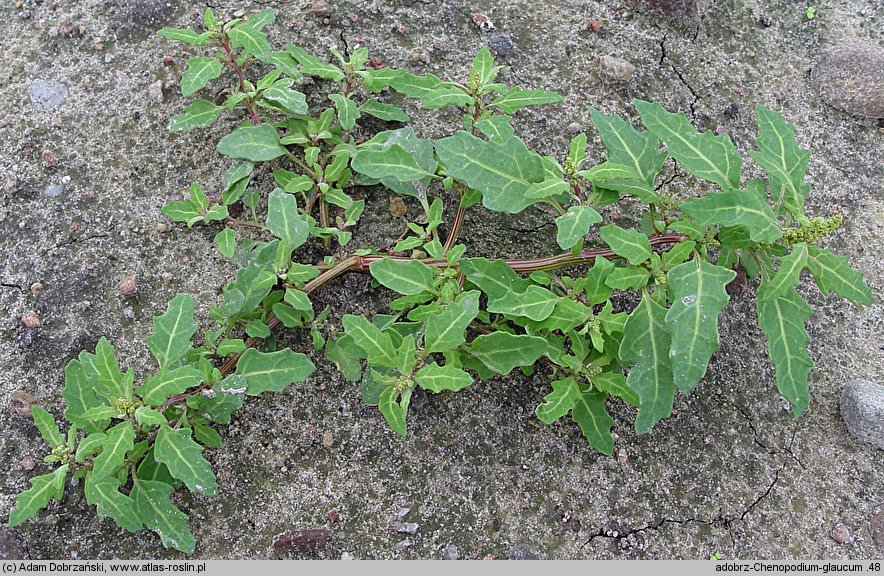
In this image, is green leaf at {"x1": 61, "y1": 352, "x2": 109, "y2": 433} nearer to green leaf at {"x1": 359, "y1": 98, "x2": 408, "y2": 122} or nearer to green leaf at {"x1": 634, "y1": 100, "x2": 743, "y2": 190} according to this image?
green leaf at {"x1": 359, "y1": 98, "x2": 408, "y2": 122}

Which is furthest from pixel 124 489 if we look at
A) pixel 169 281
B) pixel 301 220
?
pixel 301 220

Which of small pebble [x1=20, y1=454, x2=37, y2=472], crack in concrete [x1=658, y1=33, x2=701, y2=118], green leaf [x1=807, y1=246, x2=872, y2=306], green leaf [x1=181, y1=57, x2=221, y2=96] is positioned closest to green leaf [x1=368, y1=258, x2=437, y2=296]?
green leaf [x1=181, y1=57, x2=221, y2=96]

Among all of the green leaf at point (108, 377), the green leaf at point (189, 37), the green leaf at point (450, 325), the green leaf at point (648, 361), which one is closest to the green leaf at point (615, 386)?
the green leaf at point (648, 361)

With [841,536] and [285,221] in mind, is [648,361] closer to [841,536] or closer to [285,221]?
[841,536]

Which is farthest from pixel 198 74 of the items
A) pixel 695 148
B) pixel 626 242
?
pixel 695 148

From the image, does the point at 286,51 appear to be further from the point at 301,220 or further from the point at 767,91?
the point at 767,91

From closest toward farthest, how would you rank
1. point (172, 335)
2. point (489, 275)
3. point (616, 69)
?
point (172, 335), point (489, 275), point (616, 69)

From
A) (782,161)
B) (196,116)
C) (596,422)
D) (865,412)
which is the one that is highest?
(196,116)

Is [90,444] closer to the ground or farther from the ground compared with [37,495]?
farther from the ground
